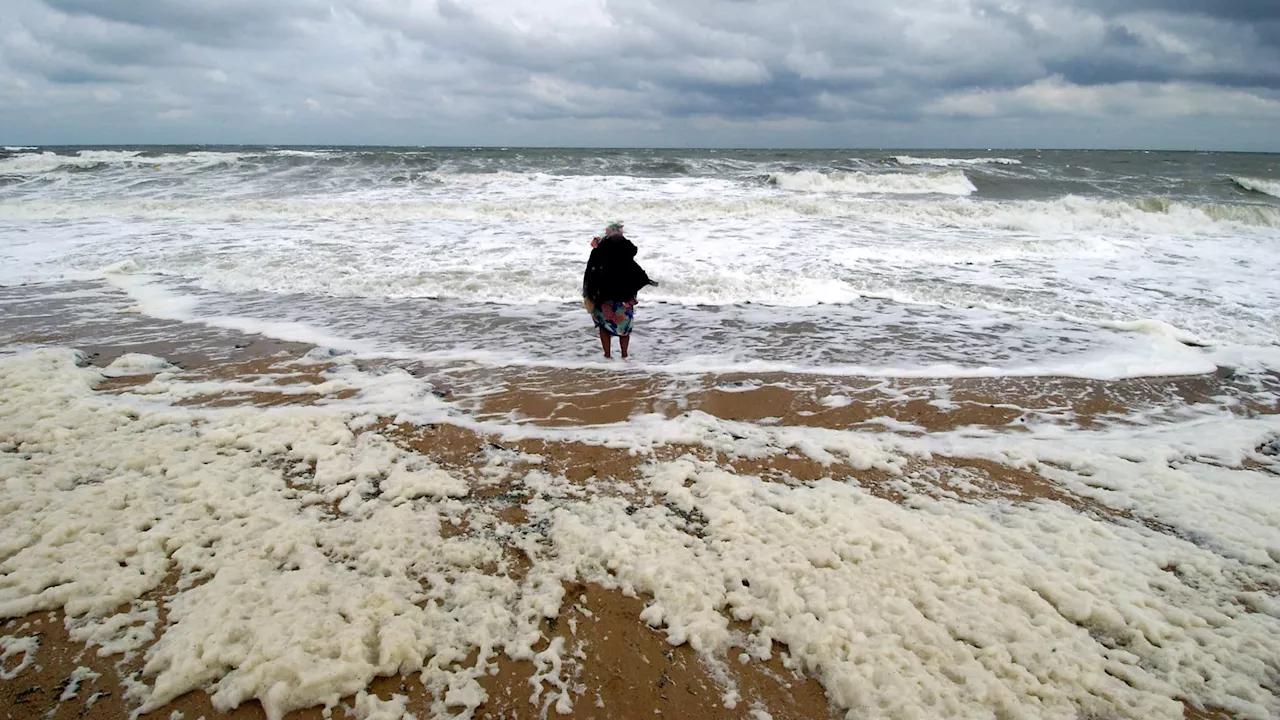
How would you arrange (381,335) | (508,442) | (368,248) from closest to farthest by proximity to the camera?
(508,442) < (381,335) < (368,248)

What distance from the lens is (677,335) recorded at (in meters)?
7.72

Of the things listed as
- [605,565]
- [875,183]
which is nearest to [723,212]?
[875,183]

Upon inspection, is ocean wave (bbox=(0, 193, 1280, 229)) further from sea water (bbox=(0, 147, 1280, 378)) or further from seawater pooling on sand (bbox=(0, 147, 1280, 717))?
seawater pooling on sand (bbox=(0, 147, 1280, 717))

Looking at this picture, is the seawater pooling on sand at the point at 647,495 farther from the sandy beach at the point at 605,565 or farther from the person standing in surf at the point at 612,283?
the person standing in surf at the point at 612,283

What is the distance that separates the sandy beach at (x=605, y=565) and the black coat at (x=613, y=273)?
5.38 feet

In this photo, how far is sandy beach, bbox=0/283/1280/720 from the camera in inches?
96.5

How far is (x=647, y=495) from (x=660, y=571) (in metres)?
0.83

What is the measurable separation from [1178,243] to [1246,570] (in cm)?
1558

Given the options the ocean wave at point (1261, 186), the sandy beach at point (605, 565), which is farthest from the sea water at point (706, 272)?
the ocean wave at point (1261, 186)

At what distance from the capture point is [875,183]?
30359 mm

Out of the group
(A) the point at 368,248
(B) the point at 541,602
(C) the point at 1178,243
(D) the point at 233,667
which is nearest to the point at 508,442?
(B) the point at 541,602

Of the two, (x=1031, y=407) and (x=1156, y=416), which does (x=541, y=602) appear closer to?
(x=1031, y=407)

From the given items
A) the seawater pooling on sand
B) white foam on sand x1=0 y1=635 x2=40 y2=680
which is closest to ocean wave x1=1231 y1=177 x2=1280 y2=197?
the seawater pooling on sand

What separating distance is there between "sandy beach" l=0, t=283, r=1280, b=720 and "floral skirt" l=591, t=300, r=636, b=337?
1.51m
